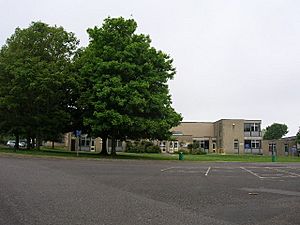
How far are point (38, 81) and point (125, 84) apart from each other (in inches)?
318

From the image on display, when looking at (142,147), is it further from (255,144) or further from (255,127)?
(255,127)

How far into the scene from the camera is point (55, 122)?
40.4 metres

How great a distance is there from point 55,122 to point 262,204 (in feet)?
104

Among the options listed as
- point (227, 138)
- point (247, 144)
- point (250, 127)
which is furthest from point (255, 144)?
point (227, 138)

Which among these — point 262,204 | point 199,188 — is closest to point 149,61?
point 199,188

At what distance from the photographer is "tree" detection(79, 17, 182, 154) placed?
3719cm

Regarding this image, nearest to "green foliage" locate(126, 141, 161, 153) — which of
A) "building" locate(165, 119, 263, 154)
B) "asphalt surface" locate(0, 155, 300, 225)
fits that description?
"building" locate(165, 119, 263, 154)

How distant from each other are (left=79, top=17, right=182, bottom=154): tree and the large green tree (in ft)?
8.50

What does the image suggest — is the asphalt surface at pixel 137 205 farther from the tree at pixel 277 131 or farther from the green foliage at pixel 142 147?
the tree at pixel 277 131

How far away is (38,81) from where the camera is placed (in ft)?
127

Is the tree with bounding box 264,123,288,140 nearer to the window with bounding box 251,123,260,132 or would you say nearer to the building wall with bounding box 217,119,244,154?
the window with bounding box 251,123,260,132

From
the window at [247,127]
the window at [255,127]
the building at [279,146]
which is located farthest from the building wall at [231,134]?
the building at [279,146]

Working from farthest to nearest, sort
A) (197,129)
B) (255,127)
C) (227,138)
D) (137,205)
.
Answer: (197,129) < (255,127) < (227,138) < (137,205)

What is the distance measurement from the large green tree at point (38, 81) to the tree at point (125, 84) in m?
2.59
